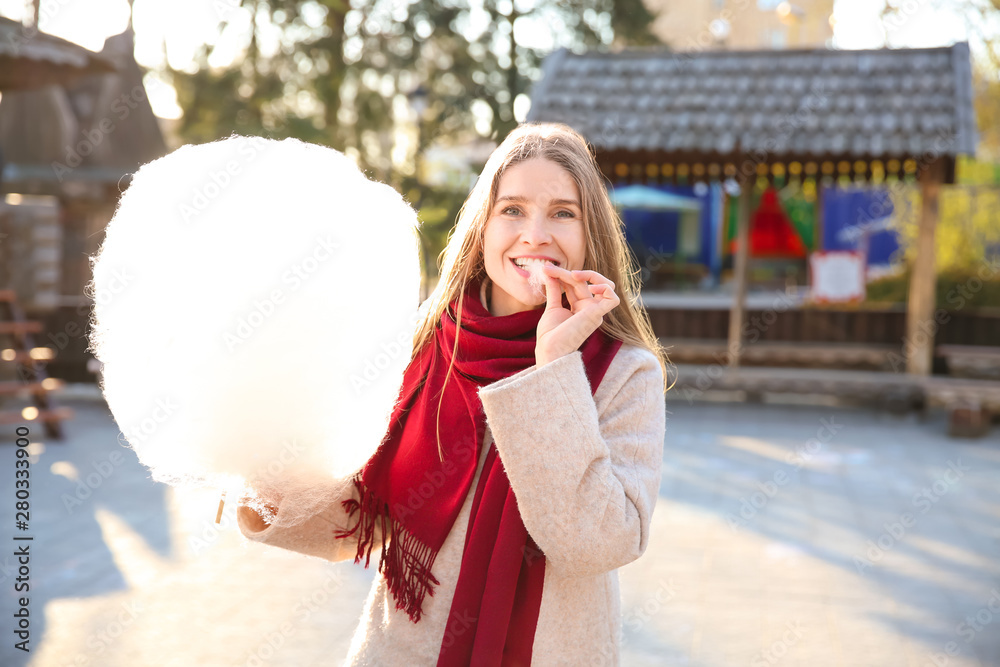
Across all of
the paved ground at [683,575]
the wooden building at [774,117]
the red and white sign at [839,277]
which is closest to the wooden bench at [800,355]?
the wooden building at [774,117]

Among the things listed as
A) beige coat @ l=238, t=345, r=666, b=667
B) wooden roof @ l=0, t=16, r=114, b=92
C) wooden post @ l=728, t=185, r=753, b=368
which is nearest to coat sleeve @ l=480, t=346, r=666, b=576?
beige coat @ l=238, t=345, r=666, b=667

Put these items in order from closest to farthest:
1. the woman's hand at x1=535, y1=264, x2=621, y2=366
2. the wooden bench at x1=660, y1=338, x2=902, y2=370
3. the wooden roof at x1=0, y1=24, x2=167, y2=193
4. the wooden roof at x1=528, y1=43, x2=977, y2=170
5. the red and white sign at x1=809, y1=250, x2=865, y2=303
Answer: the woman's hand at x1=535, y1=264, x2=621, y2=366 < the wooden roof at x1=528, y1=43, x2=977, y2=170 < the wooden bench at x1=660, y1=338, x2=902, y2=370 < the red and white sign at x1=809, y1=250, x2=865, y2=303 < the wooden roof at x1=0, y1=24, x2=167, y2=193

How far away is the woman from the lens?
1321mm

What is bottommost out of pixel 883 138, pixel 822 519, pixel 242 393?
pixel 822 519

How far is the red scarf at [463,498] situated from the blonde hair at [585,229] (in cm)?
5

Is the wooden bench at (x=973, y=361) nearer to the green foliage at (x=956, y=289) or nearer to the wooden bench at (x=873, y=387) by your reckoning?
A: the wooden bench at (x=873, y=387)

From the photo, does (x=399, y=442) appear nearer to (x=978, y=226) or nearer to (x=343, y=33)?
(x=978, y=226)

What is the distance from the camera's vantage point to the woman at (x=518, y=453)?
1.32m

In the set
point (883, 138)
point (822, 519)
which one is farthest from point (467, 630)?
point (883, 138)

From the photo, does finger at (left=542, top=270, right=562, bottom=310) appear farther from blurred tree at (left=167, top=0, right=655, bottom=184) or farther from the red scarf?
blurred tree at (left=167, top=0, right=655, bottom=184)

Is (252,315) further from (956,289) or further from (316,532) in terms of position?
(956,289)

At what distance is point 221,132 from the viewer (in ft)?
43.9

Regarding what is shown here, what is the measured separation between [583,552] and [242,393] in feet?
1.94

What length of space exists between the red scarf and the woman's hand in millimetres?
130
